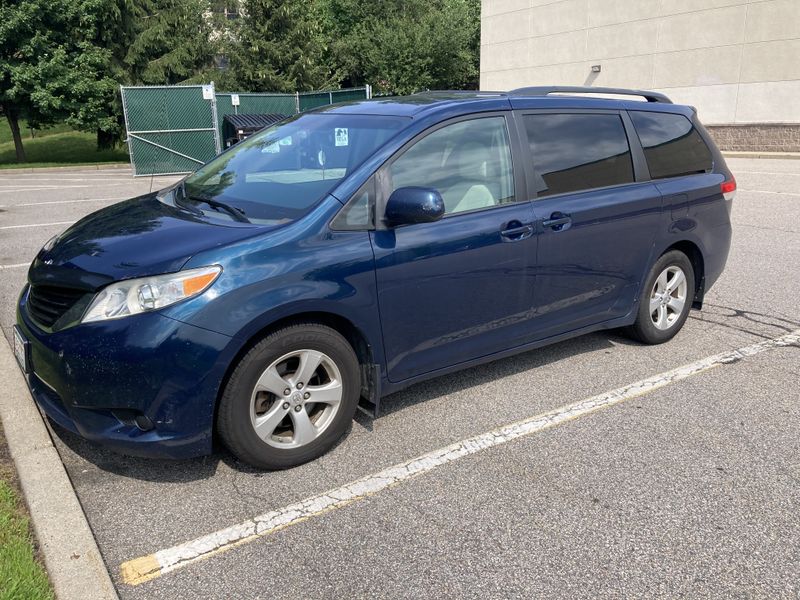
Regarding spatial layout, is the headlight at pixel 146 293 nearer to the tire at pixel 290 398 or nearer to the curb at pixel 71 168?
the tire at pixel 290 398

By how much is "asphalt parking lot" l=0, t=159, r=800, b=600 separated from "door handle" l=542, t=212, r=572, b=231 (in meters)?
1.04

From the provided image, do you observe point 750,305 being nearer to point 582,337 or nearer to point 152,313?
point 582,337

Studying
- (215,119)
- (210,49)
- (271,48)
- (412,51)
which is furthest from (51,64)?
(412,51)

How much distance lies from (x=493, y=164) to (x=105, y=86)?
24726 mm

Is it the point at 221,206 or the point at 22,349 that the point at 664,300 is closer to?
the point at 221,206

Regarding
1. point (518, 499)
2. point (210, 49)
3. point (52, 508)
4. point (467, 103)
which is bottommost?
point (518, 499)

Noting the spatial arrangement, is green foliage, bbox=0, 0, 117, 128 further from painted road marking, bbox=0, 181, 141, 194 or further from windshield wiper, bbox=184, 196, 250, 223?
windshield wiper, bbox=184, 196, 250, 223

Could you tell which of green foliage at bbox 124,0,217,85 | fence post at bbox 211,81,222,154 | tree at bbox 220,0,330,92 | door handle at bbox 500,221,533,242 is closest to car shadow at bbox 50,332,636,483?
door handle at bbox 500,221,533,242

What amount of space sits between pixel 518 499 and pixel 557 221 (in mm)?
1768

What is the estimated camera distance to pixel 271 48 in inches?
1266

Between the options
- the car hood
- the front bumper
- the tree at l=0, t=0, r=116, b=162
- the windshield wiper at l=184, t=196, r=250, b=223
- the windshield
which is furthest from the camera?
the tree at l=0, t=0, r=116, b=162

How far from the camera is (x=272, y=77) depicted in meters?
32.5

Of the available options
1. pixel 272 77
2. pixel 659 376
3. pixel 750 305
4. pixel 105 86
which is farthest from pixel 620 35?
pixel 659 376

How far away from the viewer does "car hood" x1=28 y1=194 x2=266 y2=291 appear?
9.86 feet
